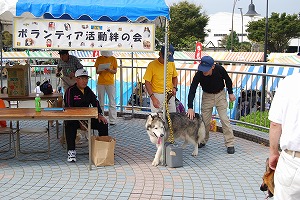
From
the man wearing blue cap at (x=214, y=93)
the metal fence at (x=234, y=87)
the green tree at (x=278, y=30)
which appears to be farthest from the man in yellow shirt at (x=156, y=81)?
the green tree at (x=278, y=30)

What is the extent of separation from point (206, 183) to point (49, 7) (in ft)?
10.8

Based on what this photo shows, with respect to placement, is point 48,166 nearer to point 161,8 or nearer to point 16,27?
point 16,27

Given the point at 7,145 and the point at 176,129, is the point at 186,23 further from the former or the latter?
the point at 176,129

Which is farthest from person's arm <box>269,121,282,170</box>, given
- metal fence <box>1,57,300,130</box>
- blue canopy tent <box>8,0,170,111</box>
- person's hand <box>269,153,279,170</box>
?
metal fence <box>1,57,300,130</box>

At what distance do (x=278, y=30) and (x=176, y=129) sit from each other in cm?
4797

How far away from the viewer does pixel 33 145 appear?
711 centimetres

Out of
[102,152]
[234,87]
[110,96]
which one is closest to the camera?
[102,152]

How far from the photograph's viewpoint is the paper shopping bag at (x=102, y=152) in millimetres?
5871

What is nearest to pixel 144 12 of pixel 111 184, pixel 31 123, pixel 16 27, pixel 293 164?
pixel 16 27

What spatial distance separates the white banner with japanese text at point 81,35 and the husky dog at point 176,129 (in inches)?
44.3

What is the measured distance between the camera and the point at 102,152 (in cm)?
591

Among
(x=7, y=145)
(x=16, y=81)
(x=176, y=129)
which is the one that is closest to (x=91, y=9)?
(x=176, y=129)

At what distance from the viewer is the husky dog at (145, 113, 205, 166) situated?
5766 millimetres

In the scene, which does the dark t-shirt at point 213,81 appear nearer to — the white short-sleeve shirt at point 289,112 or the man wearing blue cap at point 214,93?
the man wearing blue cap at point 214,93
